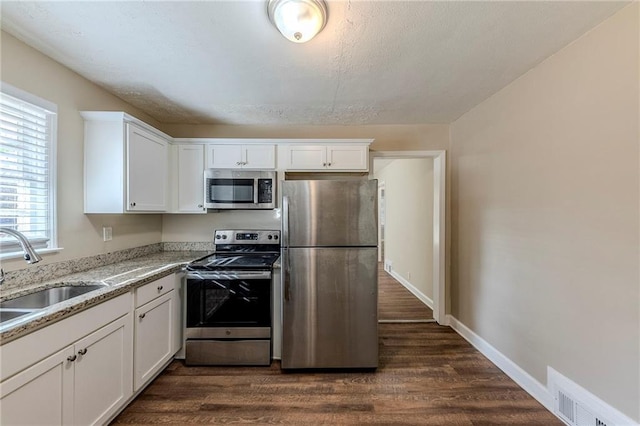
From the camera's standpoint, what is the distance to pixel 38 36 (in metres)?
1.68

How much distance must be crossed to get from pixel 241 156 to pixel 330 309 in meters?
1.80

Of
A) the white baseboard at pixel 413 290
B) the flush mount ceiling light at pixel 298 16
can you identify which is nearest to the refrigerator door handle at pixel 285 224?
the flush mount ceiling light at pixel 298 16

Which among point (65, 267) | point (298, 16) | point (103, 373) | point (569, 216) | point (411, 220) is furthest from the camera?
point (411, 220)

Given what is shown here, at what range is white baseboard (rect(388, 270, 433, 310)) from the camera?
13.3ft

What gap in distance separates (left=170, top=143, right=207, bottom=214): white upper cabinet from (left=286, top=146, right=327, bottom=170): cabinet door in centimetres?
96

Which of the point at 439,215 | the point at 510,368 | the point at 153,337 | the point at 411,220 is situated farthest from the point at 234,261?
the point at 411,220

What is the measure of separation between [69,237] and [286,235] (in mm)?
1609

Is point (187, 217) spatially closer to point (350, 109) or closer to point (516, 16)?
point (350, 109)

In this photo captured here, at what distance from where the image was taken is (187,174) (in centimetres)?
295

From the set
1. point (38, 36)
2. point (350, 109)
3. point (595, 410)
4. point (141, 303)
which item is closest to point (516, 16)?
point (350, 109)

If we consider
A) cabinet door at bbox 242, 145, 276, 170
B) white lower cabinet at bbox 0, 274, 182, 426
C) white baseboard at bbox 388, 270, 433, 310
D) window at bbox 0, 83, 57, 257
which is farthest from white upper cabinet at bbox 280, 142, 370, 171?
white baseboard at bbox 388, 270, 433, 310

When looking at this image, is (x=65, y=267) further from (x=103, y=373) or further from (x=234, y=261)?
(x=234, y=261)

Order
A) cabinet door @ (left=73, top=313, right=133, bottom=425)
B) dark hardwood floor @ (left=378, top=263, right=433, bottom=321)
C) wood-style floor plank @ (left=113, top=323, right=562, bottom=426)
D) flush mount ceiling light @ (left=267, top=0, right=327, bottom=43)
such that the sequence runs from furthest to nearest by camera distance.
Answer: dark hardwood floor @ (left=378, top=263, right=433, bottom=321) < wood-style floor plank @ (left=113, top=323, right=562, bottom=426) < cabinet door @ (left=73, top=313, right=133, bottom=425) < flush mount ceiling light @ (left=267, top=0, right=327, bottom=43)

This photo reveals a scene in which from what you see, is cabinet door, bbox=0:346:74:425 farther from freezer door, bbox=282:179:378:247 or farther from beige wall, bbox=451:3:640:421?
beige wall, bbox=451:3:640:421
